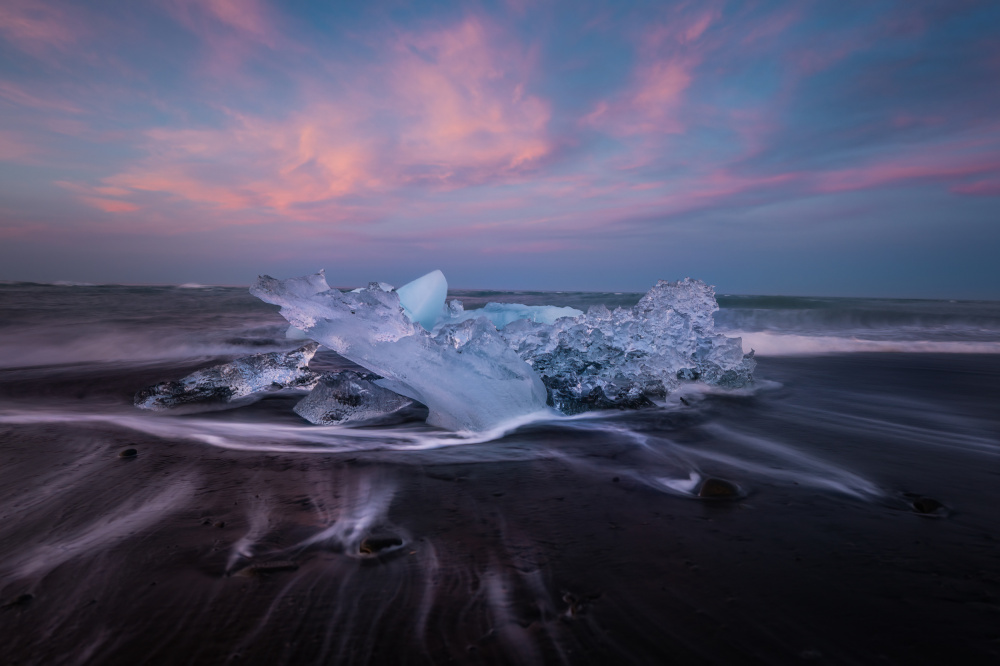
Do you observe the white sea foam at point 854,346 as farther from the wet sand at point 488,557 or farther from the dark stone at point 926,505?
the dark stone at point 926,505

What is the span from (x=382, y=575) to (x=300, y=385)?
3.21 m

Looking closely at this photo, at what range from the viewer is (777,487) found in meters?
1.95

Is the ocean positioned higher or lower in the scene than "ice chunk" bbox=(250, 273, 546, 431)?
lower

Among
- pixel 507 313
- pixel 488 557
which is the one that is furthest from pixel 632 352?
pixel 507 313

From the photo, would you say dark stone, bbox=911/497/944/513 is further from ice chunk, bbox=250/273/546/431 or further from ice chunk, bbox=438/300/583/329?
ice chunk, bbox=438/300/583/329

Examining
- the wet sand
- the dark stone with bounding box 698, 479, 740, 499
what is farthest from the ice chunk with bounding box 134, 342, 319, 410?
the dark stone with bounding box 698, 479, 740, 499

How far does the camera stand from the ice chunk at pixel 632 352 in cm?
343

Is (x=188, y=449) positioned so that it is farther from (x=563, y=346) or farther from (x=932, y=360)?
(x=932, y=360)

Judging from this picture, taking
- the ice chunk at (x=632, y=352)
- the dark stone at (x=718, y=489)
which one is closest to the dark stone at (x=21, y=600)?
the dark stone at (x=718, y=489)

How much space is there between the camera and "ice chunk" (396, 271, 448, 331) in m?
5.59

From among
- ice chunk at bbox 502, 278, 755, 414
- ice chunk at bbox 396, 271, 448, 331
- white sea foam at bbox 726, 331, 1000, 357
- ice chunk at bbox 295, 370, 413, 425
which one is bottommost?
white sea foam at bbox 726, 331, 1000, 357

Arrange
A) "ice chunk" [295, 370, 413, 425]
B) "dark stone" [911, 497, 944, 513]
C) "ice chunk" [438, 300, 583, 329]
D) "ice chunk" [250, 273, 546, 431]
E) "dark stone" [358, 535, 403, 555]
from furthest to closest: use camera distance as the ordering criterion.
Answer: "ice chunk" [438, 300, 583, 329] < "ice chunk" [295, 370, 413, 425] < "ice chunk" [250, 273, 546, 431] < "dark stone" [911, 497, 944, 513] < "dark stone" [358, 535, 403, 555]

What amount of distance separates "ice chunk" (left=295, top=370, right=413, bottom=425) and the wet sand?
2.33ft

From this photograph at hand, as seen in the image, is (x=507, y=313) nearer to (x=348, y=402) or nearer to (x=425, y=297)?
(x=425, y=297)
